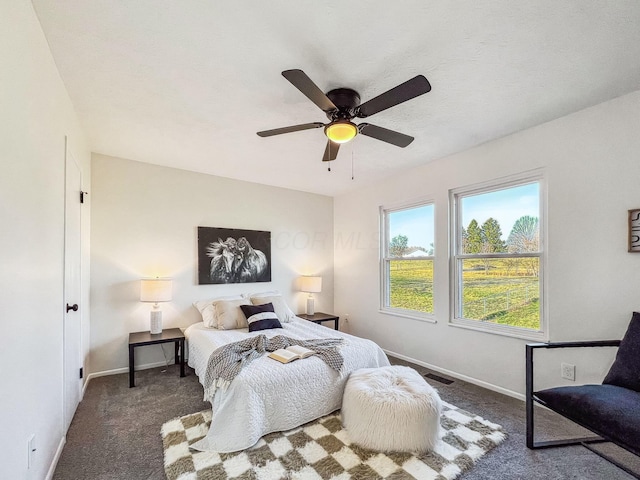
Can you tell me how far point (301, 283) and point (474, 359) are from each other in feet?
8.27

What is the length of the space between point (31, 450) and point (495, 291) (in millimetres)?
3692

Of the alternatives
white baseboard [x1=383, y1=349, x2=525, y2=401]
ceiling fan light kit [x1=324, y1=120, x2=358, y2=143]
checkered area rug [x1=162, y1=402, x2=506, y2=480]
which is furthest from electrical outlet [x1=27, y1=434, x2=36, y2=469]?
white baseboard [x1=383, y1=349, x2=525, y2=401]

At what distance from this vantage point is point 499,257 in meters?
3.19

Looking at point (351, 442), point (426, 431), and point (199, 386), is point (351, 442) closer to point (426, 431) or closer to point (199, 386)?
point (426, 431)

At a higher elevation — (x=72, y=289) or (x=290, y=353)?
(x=72, y=289)

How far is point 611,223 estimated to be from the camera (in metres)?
2.38

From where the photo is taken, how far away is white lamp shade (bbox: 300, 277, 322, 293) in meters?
4.68

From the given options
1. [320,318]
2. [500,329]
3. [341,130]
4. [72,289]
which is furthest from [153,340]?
[500,329]

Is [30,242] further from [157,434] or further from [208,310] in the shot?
[208,310]

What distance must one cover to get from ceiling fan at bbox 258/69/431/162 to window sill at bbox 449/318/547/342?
6.89ft

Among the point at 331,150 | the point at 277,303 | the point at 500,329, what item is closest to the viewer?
the point at 331,150

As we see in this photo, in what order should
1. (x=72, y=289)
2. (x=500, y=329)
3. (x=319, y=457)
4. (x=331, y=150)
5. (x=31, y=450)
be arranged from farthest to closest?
(x=500, y=329), (x=331, y=150), (x=72, y=289), (x=319, y=457), (x=31, y=450)

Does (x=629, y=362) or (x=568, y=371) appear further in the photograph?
(x=568, y=371)

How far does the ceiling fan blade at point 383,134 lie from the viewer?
86.2 inches
